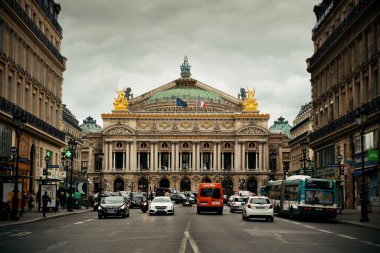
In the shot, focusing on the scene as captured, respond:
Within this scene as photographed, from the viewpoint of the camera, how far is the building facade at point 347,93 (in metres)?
49.6

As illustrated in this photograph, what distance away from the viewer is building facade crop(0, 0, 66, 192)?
49438 mm

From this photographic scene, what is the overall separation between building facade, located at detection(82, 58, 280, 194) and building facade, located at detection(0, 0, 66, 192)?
85.7 metres

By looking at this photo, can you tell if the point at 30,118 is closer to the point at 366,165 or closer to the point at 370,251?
the point at 366,165

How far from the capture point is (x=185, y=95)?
17712 centimetres

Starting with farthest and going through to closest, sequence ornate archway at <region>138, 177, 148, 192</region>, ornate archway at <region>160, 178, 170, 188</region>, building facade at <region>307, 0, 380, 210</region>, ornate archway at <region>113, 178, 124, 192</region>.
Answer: ornate archway at <region>160, 178, 170, 188</region> → ornate archway at <region>113, 178, 124, 192</region> → ornate archway at <region>138, 177, 148, 192</region> → building facade at <region>307, 0, 380, 210</region>

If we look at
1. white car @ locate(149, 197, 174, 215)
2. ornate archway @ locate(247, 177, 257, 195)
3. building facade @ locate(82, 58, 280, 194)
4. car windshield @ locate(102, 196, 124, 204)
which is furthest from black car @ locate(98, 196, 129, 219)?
ornate archway @ locate(247, 177, 257, 195)

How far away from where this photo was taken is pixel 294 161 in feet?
454

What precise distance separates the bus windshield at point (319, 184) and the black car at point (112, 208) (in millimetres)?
13586

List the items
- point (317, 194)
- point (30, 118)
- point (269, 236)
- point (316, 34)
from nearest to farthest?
point (269, 236) → point (317, 194) → point (30, 118) → point (316, 34)

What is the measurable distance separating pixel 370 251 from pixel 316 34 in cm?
5257

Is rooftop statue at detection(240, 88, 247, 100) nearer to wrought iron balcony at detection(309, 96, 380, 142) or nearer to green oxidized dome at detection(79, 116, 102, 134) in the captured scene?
green oxidized dome at detection(79, 116, 102, 134)

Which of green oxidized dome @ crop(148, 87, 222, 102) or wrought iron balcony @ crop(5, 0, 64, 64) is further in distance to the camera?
green oxidized dome @ crop(148, 87, 222, 102)

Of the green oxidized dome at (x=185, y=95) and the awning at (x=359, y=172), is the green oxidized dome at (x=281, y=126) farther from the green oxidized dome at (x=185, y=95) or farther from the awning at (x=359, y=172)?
the awning at (x=359, y=172)

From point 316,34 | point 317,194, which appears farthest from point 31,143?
point 316,34
